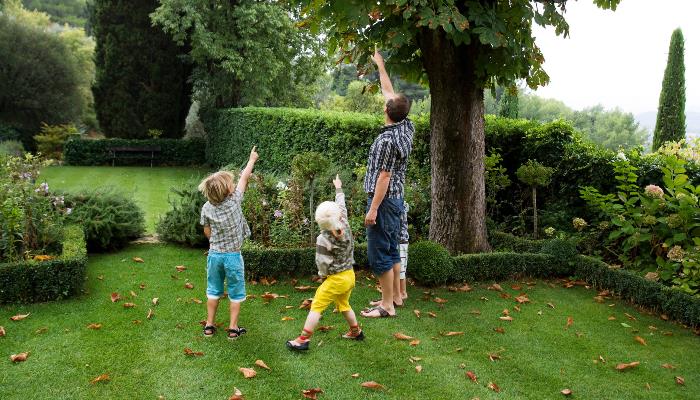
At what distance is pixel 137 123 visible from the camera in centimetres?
2166

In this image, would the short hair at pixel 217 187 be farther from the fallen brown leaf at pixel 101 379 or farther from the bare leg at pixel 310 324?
the fallen brown leaf at pixel 101 379

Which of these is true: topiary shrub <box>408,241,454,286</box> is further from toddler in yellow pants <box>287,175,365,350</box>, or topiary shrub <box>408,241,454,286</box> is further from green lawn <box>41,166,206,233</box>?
green lawn <box>41,166,206,233</box>

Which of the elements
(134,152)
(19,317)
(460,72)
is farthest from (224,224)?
(134,152)

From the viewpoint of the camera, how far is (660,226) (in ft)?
20.8

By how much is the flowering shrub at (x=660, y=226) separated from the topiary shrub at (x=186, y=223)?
5128 millimetres

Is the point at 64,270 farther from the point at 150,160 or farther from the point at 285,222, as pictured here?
the point at 150,160

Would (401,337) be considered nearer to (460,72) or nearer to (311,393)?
(311,393)

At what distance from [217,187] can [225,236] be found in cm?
42

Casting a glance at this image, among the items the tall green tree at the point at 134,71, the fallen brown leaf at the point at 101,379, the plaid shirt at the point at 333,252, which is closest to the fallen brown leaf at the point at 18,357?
the fallen brown leaf at the point at 101,379

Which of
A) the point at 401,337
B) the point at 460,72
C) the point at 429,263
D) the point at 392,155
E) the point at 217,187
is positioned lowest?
the point at 401,337

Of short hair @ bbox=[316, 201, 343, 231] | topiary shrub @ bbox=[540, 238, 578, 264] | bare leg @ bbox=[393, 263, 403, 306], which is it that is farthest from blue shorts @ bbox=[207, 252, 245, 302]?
topiary shrub @ bbox=[540, 238, 578, 264]

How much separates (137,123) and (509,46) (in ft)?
60.4

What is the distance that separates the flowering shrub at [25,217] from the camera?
5.97 metres

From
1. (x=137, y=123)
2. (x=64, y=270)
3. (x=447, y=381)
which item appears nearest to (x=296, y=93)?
(x=137, y=123)
